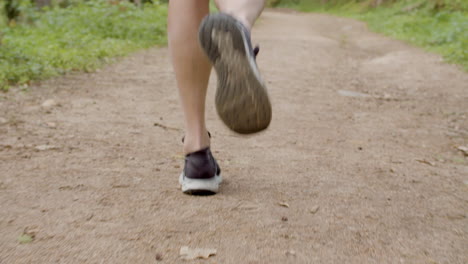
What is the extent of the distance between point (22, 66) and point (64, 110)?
4.26 feet

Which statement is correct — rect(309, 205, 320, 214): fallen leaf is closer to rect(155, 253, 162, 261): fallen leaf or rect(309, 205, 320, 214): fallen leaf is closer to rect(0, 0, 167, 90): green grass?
rect(155, 253, 162, 261): fallen leaf

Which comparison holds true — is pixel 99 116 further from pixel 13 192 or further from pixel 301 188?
pixel 301 188

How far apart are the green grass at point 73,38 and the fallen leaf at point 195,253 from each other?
2.97 m

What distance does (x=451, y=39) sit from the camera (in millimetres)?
7727

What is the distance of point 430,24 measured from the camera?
10758 mm

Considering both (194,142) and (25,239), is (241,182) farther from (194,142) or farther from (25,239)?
(25,239)

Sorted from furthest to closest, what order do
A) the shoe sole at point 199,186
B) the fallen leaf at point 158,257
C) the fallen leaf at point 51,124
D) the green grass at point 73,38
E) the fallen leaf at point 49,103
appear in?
the green grass at point 73,38, the fallen leaf at point 49,103, the fallen leaf at point 51,124, the shoe sole at point 199,186, the fallen leaf at point 158,257

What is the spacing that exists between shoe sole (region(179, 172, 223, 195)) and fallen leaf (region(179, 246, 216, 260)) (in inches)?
16.7

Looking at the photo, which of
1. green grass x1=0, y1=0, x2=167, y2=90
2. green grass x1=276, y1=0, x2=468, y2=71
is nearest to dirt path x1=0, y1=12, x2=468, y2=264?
green grass x1=0, y1=0, x2=167, y2=90

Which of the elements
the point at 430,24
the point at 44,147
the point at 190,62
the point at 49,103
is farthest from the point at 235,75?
the point at 430,24

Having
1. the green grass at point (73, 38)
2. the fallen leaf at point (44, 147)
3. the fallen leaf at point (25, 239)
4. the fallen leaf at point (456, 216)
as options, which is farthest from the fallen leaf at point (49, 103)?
the fallen leaf at point (456, 216)

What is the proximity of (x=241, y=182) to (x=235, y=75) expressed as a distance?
2.40 feet

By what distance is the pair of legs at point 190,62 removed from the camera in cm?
167

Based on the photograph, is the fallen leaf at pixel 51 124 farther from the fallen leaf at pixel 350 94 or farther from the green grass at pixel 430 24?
the green grass at pixel 430 24
